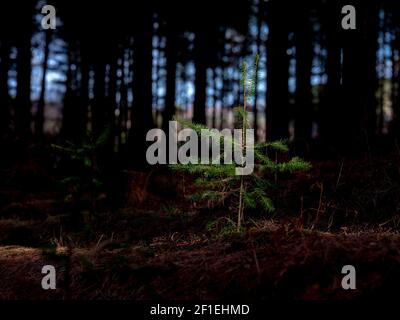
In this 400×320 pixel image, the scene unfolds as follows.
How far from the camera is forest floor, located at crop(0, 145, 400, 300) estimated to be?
272 cm

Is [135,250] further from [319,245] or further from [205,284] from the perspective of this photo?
[319,245]

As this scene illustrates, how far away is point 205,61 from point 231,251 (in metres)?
13.1

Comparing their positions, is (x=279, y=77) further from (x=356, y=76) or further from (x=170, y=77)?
(x=170, y=77)

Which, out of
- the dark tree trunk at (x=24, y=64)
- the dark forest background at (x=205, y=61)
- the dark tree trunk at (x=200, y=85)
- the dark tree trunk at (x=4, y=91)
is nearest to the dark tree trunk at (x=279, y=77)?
the dark forest background at (x=205, y=61)

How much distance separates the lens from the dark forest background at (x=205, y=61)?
27.9 feet

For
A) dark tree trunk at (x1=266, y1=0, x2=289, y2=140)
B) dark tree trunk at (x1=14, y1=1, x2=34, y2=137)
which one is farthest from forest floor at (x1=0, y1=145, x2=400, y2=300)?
dark tree trunk at (x1=14, y1=1, x2=34, y2=137)

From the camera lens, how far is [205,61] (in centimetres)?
1555

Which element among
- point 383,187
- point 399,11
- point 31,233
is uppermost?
point 399,11

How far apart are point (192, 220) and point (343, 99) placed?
4485mm

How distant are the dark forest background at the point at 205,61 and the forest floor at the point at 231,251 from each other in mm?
1245

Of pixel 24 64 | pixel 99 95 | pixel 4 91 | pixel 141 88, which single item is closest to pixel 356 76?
pixel 141 88

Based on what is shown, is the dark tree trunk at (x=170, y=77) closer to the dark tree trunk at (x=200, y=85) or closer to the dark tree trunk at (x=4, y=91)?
the dark tree trunk at (x=200, y=85)

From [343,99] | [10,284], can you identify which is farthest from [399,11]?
[10,284]

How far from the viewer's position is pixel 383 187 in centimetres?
571
